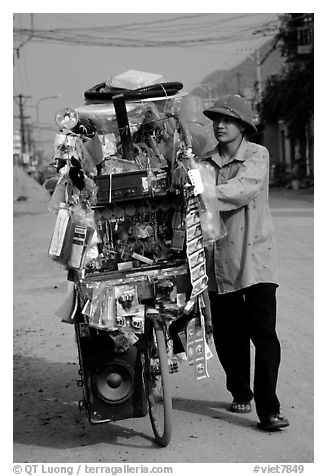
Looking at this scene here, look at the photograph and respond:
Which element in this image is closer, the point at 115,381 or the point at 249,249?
the point at 115,381

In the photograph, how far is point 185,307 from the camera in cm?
454

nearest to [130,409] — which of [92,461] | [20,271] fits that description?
[92,461]

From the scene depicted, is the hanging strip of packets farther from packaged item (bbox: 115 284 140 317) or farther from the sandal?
the sandal

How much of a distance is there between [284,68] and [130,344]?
40679 millimetres

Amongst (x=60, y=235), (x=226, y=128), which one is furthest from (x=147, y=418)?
(x=226, y=128)

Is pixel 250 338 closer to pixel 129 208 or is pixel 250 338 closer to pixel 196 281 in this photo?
pixel 196 281

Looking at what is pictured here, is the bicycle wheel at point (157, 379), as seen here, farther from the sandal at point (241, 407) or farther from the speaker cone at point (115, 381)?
the sandal at point (241, 407)

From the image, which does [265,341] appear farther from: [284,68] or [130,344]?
[284,68]

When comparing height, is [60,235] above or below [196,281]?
above

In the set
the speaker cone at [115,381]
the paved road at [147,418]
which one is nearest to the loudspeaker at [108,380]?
the speaker cone at [115,381]

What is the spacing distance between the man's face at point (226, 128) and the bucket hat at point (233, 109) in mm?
45

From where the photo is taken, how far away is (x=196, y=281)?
14.8ft

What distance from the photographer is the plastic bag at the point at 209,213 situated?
176 inches

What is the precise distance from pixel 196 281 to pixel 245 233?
1.76ft
